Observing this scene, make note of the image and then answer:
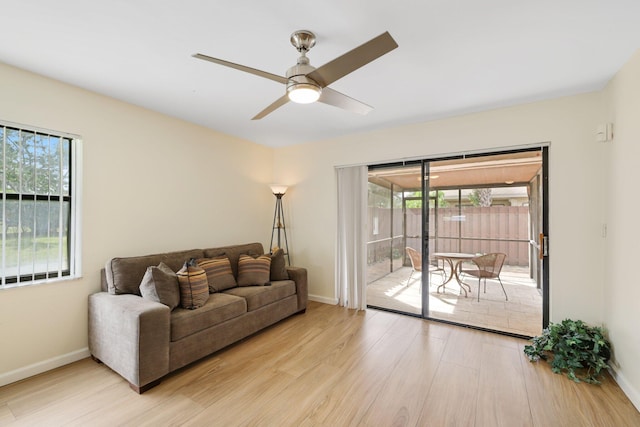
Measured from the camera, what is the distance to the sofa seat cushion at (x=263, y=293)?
308 cm

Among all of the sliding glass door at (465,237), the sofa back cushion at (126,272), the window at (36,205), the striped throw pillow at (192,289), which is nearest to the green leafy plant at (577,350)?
the sliding glass door at (465,237)

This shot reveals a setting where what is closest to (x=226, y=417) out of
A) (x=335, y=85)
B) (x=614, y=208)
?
(x=335, y=85)

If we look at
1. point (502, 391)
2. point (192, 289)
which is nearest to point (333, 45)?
point (192, 289)

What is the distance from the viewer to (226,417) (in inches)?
74.4

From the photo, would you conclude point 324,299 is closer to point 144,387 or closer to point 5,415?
point 144,387

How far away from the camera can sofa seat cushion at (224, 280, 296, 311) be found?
3.08m

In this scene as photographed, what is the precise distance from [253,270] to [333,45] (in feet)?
→ 8.42

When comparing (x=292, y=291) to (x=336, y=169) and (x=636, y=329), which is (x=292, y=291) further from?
(x=636, y=329)

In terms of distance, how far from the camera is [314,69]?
173cm

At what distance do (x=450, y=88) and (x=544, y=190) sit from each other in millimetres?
1476

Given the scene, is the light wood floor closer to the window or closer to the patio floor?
the patio floor

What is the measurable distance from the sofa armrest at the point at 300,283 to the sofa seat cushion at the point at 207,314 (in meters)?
0.89

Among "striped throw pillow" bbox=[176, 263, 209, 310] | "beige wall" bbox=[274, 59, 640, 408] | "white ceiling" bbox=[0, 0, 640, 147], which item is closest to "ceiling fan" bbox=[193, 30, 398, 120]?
"white ceiling" bbox=[0, 0, 640, 147]

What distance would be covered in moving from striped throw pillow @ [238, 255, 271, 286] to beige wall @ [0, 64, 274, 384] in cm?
62
